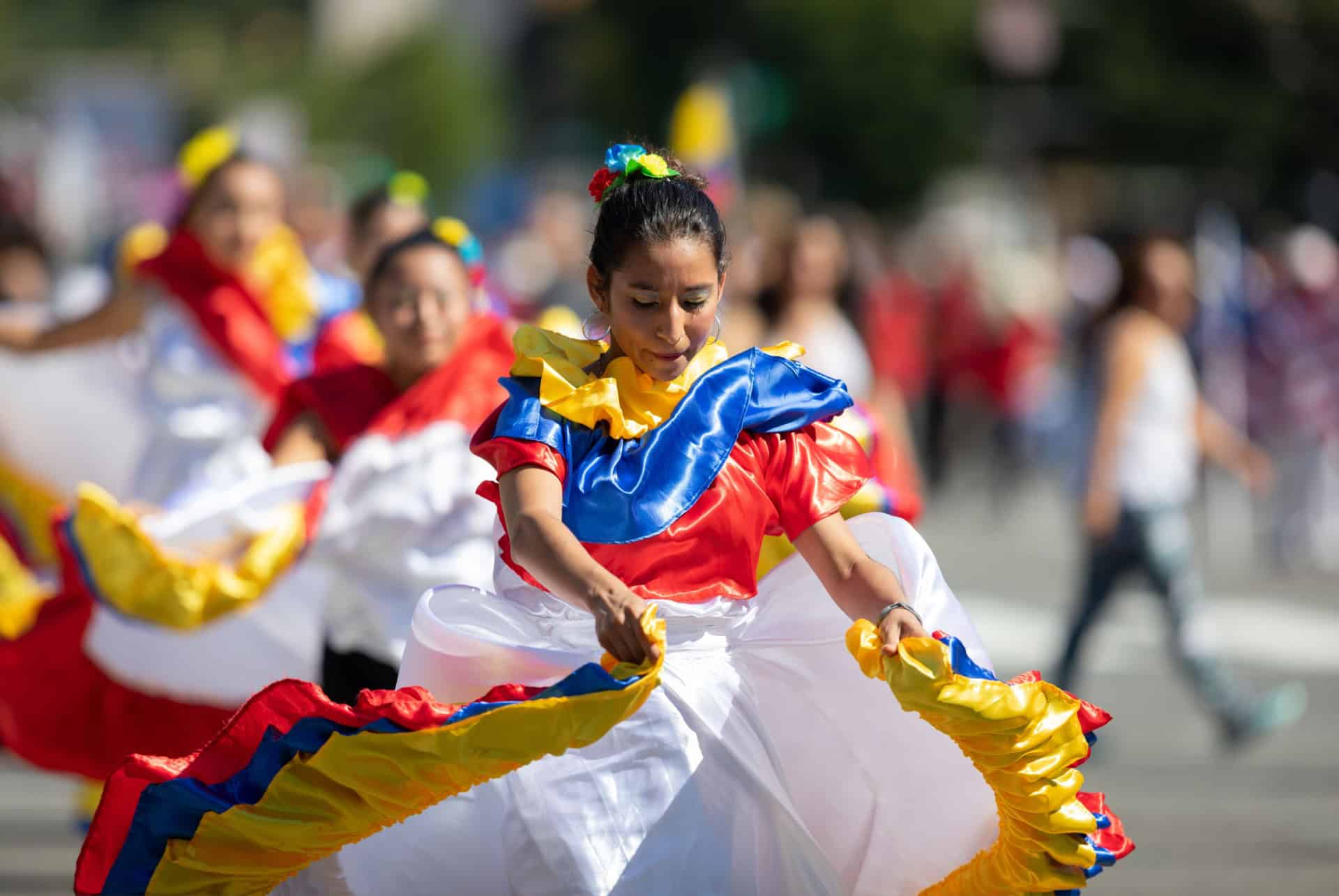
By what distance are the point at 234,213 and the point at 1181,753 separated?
3.99m

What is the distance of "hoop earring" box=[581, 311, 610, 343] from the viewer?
4.01m

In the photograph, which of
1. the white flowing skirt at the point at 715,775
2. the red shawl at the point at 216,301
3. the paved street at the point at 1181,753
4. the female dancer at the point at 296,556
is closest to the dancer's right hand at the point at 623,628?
the white flowing skirt at the point at 715,775

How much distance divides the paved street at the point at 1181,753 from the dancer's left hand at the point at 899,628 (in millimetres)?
2656

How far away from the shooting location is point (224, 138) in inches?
289

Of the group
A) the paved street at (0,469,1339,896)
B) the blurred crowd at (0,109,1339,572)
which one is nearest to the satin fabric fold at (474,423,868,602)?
the blurred crowd at (0,109,1339,572)

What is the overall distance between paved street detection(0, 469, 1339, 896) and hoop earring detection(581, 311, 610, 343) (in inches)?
111

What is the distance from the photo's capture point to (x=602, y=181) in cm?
404

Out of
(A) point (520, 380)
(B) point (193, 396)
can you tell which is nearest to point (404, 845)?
(A) point (520, 380)

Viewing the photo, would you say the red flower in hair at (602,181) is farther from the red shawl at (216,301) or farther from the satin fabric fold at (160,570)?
the red shawl at (216,301)

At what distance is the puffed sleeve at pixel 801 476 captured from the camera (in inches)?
154

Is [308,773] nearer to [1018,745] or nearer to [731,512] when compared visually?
[731,512]

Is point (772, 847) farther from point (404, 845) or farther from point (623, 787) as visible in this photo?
point (404, 845)

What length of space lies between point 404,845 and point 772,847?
652 millimetres

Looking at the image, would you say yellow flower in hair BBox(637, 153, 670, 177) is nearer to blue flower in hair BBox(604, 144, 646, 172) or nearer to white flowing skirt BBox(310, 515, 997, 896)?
blue flower in hair BBox(604, 144, 646, 172)
